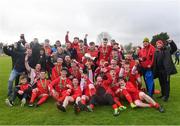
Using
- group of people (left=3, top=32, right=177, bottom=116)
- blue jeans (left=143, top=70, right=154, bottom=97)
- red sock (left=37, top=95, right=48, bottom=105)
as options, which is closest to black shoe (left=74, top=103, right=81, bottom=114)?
group of people (left=3, top=32, right=177, bottom=116)

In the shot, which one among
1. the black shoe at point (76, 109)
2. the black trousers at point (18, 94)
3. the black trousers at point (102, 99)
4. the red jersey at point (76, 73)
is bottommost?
the black shoe at point (76, 109)

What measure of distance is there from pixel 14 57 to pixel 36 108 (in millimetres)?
2844

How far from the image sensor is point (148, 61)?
35.8 ft

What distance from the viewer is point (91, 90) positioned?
10.0 metres

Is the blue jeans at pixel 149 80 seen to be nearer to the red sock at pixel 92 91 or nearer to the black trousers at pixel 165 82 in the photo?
the black trousers at pixel 165 82

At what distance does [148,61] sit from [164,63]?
28.1 inches

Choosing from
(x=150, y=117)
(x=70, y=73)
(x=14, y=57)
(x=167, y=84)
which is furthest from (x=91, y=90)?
(x=14, y=57)

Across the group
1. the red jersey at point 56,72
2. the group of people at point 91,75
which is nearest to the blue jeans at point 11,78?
the group of people at point 91,75

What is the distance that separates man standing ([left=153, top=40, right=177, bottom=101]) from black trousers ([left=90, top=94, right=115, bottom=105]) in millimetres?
2369

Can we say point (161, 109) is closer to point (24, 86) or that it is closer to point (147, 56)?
point (147, 56)

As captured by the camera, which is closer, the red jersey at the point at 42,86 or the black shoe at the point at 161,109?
the black shoe at the point at 161,109

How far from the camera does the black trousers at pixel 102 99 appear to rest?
32.4ft

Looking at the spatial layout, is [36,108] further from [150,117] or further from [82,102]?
[150,117]

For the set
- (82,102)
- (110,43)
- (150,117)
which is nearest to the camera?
(150,117)
